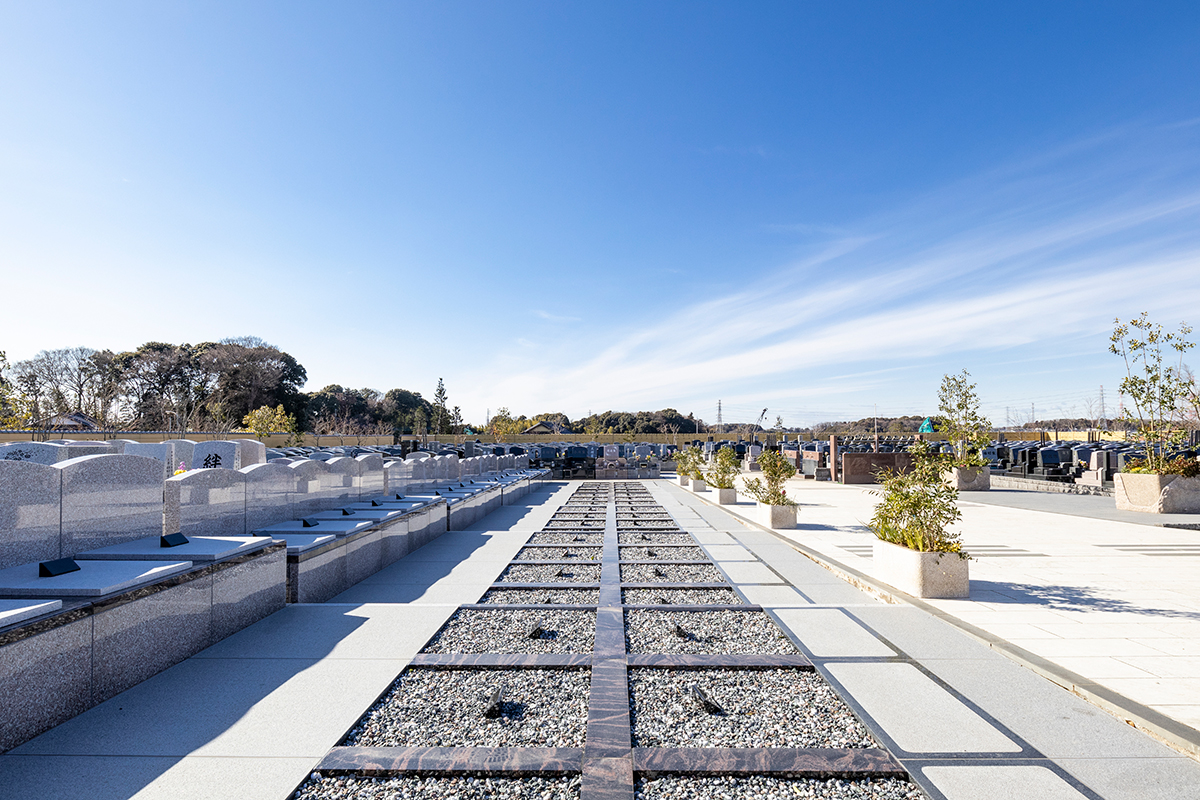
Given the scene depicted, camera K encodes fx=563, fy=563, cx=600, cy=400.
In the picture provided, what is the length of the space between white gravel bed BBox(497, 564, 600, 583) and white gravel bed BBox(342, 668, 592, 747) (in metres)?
2.66

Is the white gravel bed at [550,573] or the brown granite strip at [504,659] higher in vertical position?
the brown granite strip at [504,659]

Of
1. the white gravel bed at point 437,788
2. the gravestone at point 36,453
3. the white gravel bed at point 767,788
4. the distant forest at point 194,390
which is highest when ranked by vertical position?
the distant forest at point 194,390

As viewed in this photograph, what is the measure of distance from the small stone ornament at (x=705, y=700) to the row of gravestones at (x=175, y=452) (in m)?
7.03

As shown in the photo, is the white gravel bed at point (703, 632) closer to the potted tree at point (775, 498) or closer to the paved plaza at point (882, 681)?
the paved plaza at point (882, 681)

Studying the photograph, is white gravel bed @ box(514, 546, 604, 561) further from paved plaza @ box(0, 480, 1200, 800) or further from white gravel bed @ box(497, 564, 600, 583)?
paved plaza @ box(0, 480, 1200, 800)

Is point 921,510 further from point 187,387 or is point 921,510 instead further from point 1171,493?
point 187,387

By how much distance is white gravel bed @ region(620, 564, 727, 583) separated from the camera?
6.61 meters

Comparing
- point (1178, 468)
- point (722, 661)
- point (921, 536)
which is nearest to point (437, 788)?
point (722, 661)

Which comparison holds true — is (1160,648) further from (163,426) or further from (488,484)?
(163,426)

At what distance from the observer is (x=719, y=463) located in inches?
568

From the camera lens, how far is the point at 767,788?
8.57ft

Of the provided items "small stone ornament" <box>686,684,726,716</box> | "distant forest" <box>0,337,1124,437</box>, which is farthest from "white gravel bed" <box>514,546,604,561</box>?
"distant forest" <box>0,337,1124,437</box>

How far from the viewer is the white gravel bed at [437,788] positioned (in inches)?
99.0

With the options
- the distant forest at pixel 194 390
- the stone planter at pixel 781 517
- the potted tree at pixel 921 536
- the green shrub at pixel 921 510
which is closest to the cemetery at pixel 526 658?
the potted tree at pixel 921 536
